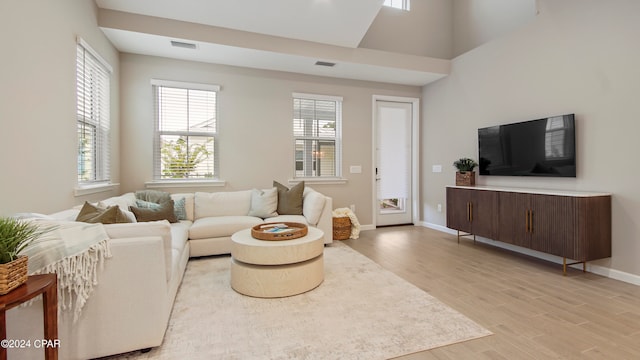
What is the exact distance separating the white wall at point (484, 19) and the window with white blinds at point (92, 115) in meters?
5.24

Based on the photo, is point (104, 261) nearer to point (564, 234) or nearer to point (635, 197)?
point (564, 234)

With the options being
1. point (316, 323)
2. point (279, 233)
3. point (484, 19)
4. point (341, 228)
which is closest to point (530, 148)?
point (484, 19)

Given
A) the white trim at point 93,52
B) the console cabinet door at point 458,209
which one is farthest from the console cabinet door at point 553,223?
the white trim at point 93,52

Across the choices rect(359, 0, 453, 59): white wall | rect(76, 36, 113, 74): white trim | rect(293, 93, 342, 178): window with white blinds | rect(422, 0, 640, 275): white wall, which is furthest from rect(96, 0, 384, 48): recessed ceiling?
rect(422, 0, 640, 275): white wall

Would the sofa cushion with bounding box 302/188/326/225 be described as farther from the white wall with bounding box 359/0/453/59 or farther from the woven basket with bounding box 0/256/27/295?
the woven basket with bounding box 0/256/27/295

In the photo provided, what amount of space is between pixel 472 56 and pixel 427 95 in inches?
43.3

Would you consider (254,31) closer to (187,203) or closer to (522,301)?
(187,203)

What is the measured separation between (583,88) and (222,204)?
4584 millimetres

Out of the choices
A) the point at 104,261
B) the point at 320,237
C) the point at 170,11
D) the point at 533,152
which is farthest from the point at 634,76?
the point at 170,11

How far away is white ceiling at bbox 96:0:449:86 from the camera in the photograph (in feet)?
11.4

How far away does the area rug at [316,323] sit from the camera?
1.78m

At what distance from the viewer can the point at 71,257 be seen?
148 cm

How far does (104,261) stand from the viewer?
1.63 meters

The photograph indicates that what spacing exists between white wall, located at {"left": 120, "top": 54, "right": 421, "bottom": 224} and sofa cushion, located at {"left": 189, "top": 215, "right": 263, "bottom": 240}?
0.95 metres
